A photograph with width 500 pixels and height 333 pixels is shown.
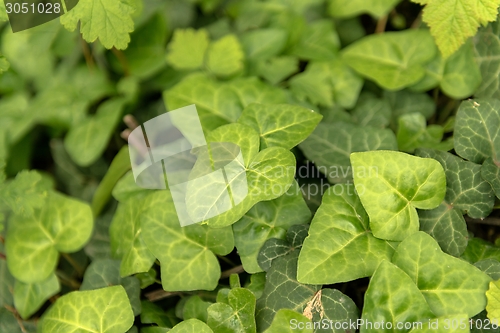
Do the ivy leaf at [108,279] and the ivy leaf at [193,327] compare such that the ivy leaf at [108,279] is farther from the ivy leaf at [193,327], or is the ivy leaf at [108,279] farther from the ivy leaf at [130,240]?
the ivy leaf at [193,327]

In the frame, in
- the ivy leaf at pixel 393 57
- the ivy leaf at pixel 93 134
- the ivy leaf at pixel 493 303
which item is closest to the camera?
the ivy leaf at pixel 493 303

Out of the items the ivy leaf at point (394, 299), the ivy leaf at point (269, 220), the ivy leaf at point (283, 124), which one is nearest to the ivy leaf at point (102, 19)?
the ivy leaf at point (283, 124)

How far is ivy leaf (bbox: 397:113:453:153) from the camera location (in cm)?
107

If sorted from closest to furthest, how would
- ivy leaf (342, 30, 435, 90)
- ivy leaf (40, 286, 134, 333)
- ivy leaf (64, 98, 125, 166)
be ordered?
ivy leaf (40, 286, 134, 333) < ivy leaf (342, 30, 435, 90) < ivy leaf (64, 98, 125, 166)

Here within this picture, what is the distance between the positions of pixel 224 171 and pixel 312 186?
0.84 ft

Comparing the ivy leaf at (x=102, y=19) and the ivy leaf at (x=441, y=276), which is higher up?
the ivy leaf at (x=102, y=19)

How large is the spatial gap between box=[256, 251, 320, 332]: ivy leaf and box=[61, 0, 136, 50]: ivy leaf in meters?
0.59

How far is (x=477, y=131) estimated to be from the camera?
95 cm

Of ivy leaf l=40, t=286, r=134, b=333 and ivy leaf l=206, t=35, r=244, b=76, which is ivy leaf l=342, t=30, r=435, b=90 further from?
ivy leaf l=40, t=286, r=134, b=333

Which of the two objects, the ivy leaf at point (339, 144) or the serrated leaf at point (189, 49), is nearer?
the ivy leaf at point (339, 144)

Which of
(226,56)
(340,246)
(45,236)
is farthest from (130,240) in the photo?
(226,56)

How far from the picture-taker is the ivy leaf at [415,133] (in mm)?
1070

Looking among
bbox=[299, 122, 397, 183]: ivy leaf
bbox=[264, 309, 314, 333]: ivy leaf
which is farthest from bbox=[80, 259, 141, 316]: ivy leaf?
bbox=[299, 122, 397, 183]: ivy leaf

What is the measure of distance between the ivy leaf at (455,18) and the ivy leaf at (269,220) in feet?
1.54
